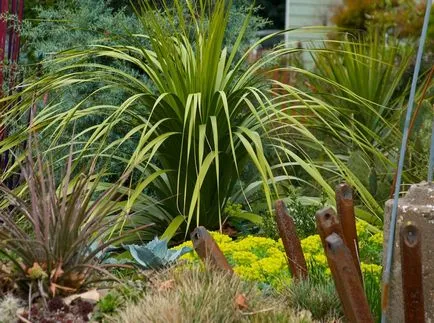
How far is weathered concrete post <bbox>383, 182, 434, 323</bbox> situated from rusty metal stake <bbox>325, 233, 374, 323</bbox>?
242 millimetres

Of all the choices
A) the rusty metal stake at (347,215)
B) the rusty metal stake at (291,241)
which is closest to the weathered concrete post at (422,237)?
the rusty metal stake at (347,215)

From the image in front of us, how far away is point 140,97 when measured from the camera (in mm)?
6547

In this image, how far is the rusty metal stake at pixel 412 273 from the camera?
330 centimetres

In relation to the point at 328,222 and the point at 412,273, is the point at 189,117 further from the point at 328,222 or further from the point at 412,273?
the point at 412,273

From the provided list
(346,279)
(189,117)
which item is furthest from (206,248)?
(189,117)

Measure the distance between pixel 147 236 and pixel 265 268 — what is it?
180 cm

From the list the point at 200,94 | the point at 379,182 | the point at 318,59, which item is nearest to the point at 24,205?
the point at 200,94

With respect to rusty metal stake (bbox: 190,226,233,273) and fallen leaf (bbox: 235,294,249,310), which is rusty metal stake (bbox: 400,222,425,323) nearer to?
fallen leaf (bbox: 235,294,249,310)

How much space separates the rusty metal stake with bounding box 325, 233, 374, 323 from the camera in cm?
345

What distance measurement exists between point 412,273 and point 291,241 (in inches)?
45.1

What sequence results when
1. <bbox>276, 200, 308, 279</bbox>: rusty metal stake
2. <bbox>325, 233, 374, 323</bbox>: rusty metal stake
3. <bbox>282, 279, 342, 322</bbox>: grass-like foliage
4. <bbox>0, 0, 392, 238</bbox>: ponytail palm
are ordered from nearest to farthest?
<bbox>325, 233, 374, 323</bbox>: rusty metal stake, <bbox>282, 279, 342, 322</bbox>: grass-like foliage, <bbox>276, 200, 308, 279</bbox>: rusty metal stake, <bbox>0, 0, 392, 238</bbox>: ponytail palm

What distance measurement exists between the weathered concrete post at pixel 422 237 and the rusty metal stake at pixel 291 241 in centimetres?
67

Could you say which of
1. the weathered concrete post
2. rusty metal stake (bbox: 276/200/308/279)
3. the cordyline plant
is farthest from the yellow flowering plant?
the cordyline plant

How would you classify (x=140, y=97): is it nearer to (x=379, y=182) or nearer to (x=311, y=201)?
(x=311, y=201)
